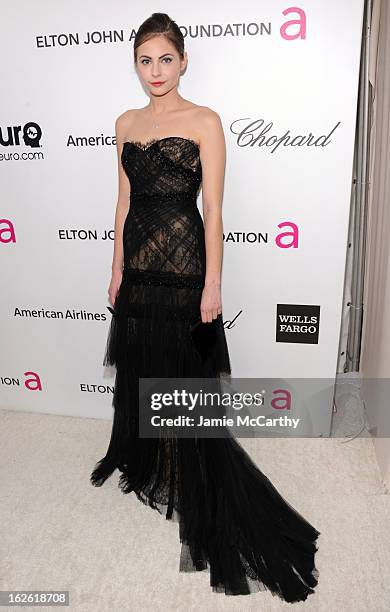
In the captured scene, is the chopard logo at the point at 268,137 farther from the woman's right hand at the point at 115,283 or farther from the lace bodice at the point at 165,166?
the woman's right hand at the point at 115,283

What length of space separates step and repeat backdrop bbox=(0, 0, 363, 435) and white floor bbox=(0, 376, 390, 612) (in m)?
0.39

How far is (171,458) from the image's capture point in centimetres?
274

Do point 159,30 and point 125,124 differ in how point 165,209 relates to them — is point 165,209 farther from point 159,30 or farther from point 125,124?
point 159,30

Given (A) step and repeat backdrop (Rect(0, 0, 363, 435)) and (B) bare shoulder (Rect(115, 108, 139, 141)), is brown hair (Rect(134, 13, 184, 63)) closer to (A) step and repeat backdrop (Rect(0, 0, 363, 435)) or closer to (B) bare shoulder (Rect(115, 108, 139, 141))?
(B) bare shoulder (Rect(115, 108, 139, 141))

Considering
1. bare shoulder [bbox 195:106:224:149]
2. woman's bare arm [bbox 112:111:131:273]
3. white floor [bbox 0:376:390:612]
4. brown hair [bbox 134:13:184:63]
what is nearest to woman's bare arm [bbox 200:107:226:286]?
bare shoulder [bbox 195:106:224:149]

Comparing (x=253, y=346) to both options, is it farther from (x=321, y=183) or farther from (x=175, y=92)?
(x=175, y=92)

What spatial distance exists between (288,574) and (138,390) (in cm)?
112

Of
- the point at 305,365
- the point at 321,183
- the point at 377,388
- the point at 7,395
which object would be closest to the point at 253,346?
the point at 305,365

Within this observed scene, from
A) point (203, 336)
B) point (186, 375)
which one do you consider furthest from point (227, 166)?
point (186, 375)

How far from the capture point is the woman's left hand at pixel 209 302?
237 centimetres

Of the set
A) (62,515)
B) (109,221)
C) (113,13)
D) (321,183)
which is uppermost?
(113,13)

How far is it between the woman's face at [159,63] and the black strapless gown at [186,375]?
9.4 inches

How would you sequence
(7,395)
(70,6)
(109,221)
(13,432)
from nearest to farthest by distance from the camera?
(70,6), (109,221), (13,432), (7,395)

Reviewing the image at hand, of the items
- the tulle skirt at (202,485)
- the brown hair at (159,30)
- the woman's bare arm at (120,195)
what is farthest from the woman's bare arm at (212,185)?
the woman's bare arm at (120,195)
